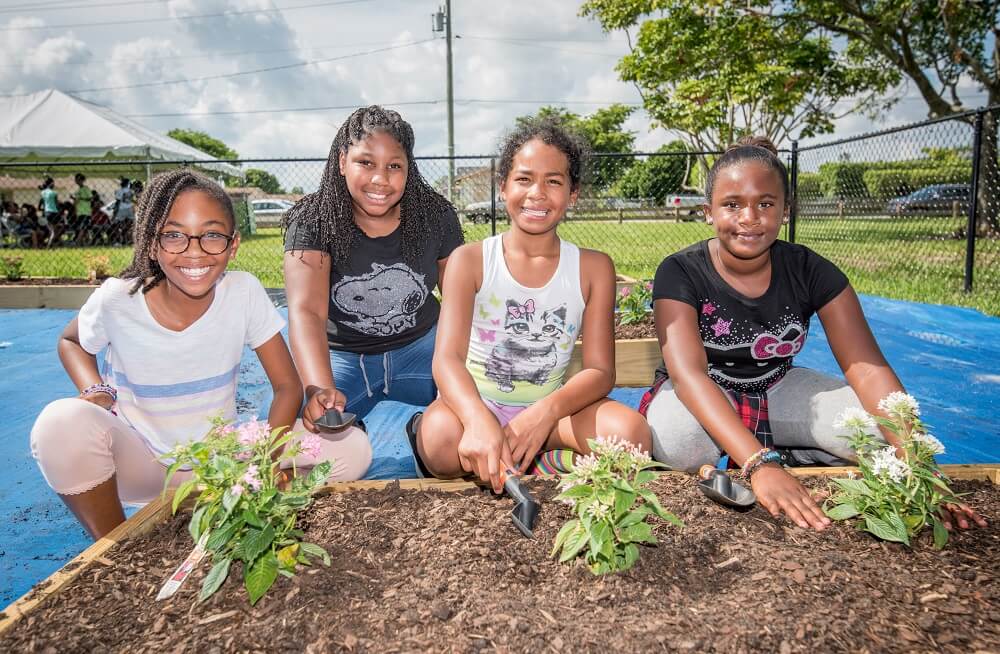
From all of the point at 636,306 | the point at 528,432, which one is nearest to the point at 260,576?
the point at 528,432

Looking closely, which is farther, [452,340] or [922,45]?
[922,45]

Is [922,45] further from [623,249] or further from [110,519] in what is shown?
[110,519]

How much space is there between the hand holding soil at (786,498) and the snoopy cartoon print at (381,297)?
158 cm

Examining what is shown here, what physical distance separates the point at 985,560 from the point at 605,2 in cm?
1632

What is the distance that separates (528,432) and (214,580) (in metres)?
0.95

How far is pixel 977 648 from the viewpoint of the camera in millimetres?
1223

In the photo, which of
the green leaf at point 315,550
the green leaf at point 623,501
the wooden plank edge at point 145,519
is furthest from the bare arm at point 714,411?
the green leaf at point 315,550

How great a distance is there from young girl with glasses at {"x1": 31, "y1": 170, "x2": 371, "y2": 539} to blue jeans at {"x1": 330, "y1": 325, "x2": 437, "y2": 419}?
557 millimetres

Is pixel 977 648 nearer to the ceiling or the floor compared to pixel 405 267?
nearer to the floor

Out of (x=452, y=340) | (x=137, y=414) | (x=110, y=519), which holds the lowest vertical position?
(x=110, y=519)

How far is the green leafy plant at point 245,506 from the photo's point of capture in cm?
139

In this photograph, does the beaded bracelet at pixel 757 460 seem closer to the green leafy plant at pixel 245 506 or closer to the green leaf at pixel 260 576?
the green leafy plant at pixel 245 506

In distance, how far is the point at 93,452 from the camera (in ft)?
6.03

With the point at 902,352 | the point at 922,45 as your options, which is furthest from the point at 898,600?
the point at 922,45
